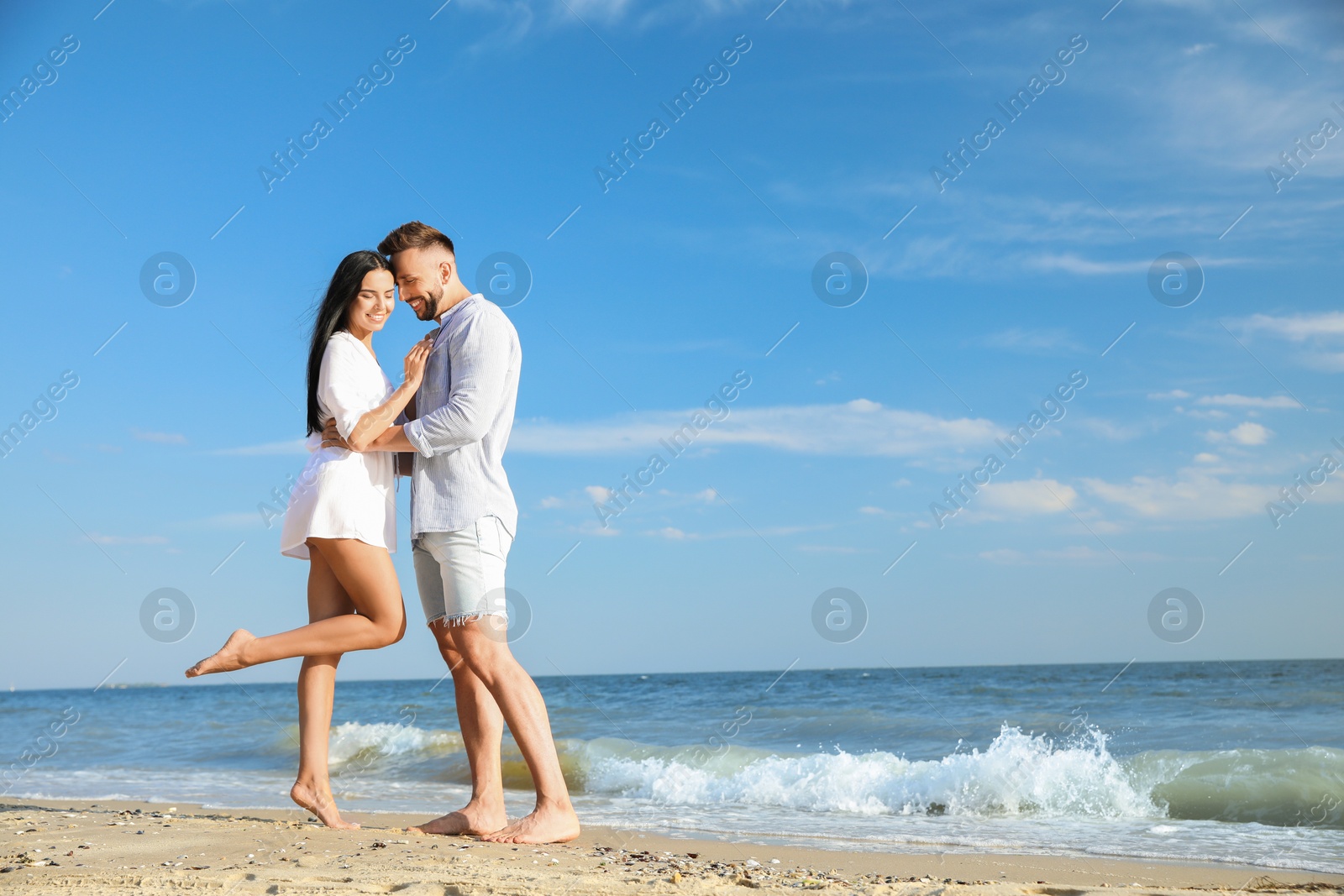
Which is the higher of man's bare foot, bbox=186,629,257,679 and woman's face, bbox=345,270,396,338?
woman's face, bbox=345,270,396,338

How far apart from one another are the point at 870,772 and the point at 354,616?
4.50 m

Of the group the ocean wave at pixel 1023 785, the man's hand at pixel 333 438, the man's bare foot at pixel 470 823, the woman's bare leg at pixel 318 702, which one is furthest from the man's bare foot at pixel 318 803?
the ocean wave at pixel 1023 785

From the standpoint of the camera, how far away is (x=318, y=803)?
131 inches

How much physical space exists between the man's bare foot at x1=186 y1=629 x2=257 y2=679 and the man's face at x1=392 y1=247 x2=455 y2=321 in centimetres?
129

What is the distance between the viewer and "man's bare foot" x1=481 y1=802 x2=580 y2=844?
3.18 m

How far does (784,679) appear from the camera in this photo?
26.8 metres

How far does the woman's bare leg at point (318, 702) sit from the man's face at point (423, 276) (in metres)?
0.98

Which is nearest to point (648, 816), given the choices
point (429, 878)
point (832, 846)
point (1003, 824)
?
point (832, 846)

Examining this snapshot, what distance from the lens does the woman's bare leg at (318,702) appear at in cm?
334

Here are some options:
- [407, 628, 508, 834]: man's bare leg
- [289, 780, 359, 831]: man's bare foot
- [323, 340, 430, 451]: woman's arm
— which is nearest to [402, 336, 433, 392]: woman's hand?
[323, 340, 430, 451]: woman's arm

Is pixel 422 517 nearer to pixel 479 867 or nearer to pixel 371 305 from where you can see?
pixel 371 305

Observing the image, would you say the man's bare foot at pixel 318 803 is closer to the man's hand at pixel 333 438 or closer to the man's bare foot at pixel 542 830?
the man's bare foot at pixel 542 830

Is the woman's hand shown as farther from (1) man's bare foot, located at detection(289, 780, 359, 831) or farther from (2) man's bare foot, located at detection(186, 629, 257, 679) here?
(1) man's bare foot, located at detection(289, 780, 359, 831)

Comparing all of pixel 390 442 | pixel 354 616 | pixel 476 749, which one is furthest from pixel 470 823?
pixel 390 442
